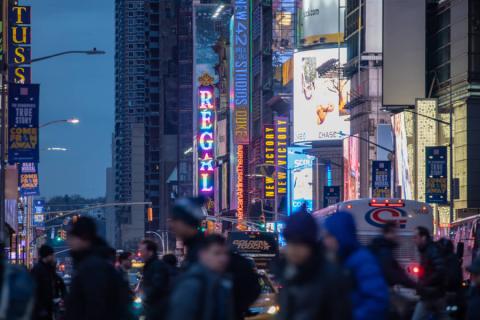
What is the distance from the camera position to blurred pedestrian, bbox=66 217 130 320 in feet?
36.5

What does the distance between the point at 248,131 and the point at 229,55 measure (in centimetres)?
2153

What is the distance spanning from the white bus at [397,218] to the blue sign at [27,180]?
1579 inches

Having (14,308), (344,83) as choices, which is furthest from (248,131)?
(14,308)

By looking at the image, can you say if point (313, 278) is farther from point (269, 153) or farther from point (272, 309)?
point (269, 153)

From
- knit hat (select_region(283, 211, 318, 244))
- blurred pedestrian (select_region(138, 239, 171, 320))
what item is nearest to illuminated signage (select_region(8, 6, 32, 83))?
blurred pedestrian (select_region(138, 239, 171, 320))

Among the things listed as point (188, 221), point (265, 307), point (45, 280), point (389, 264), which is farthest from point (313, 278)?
point (265, 307)

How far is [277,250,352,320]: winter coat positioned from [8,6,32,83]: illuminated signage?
6468 centimetres

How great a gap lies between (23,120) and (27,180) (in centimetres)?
2444

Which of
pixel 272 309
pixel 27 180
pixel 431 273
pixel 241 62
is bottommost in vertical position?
pixel 272 309

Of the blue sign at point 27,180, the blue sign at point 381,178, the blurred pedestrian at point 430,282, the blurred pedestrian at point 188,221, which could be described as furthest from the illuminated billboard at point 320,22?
the blurred pedestrian at point 188,221

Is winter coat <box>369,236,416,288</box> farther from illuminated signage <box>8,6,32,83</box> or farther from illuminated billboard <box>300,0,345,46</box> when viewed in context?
illuminated billboard <box>300,0,345,46</box>

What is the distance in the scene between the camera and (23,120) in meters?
48.2

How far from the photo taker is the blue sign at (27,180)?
234 ft

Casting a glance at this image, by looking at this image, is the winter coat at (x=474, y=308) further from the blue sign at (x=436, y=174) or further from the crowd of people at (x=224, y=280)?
the blue sign at (x=436, y=174)
